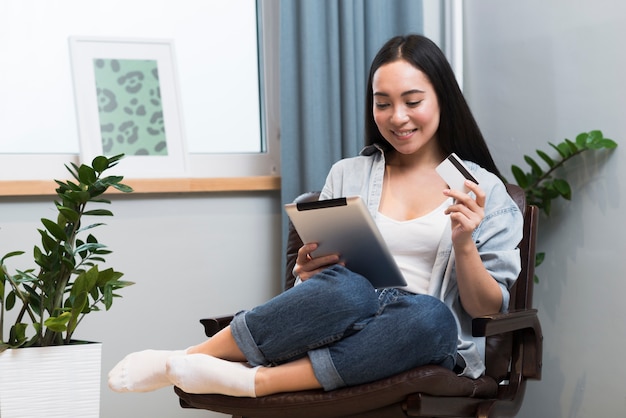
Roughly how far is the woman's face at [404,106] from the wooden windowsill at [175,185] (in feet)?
2.28

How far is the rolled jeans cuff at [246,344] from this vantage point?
5.29ft

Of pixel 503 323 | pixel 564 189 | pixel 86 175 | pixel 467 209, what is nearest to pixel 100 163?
pixel 86 175

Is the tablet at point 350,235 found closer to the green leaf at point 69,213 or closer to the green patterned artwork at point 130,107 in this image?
the green leaf at point 69,213

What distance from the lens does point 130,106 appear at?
2525mm

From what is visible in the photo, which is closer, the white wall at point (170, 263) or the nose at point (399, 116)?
the nose at point (399, 116)

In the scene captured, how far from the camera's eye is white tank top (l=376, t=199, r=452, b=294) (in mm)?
1857

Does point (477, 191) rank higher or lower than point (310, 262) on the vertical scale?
higher

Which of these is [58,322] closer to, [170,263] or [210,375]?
[210,375]

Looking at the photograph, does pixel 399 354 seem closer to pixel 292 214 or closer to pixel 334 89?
pixel 292 214

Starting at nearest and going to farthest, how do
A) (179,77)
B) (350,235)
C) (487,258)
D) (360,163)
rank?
(350,235)
(487,258)
(360,163)
(179,77)

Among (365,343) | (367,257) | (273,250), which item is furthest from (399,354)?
(273,250)

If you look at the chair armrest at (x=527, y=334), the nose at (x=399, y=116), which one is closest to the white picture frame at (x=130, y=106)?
the nose at (x=399, y=116)

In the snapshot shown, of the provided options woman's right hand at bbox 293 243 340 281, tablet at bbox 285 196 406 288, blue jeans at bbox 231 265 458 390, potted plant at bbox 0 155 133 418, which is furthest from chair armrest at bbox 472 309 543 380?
potted plant at bbox 0 155 133 418

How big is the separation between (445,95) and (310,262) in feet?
1.75
